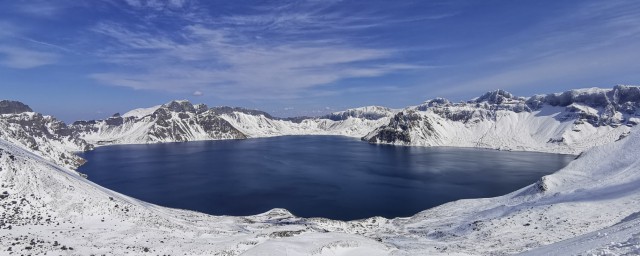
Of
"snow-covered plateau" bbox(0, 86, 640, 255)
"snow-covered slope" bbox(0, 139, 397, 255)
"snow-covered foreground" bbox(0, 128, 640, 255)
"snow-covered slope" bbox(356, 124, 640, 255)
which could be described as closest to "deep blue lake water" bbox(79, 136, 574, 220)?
"snow-covered slope" bbox(356, 124, 640, 255)

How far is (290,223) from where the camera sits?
75.2m

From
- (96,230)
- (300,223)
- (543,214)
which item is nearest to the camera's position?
(96,230)

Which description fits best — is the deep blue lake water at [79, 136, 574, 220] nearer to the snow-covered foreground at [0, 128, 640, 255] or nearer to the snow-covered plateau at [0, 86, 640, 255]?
the snow-covered foreground at [0, 128, 640, 255]

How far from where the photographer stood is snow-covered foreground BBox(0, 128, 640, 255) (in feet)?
143

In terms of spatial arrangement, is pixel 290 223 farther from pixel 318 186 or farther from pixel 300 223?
pixel 318 186

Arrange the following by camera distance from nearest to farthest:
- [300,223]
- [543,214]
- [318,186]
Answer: [543,214] < [300,223] < [318,186]

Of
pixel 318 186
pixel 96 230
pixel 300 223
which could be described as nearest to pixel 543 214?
pixel 300 223

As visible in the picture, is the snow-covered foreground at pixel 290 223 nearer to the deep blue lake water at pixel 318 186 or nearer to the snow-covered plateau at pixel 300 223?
the snow-covered plateau at pixel 300 223

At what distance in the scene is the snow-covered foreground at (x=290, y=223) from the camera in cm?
4362

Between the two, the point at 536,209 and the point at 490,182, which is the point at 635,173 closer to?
the point at 536,209

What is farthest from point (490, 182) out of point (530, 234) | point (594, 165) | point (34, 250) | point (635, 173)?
point (34, 250)

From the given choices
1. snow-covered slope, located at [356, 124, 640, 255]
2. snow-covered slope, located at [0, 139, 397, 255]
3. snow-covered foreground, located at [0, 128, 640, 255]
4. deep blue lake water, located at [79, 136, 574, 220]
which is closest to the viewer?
snow-covered slope, located at [0, 139, 397, 255]

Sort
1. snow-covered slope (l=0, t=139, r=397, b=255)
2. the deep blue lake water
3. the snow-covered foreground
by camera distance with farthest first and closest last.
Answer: the deep blue lake water
the snow-covered foreground
snow-covered slope (l=0, t=139, r=397, b=255)

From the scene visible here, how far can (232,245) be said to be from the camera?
160 ft
